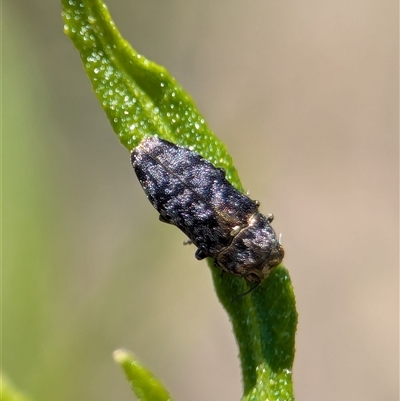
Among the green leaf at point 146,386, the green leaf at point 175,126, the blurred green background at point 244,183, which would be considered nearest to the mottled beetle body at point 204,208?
the green leaf at point 175,126

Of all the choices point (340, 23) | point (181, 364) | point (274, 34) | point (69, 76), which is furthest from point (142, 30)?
point (181, 364)

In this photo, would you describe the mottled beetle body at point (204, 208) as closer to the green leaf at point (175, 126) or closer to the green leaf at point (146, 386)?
the green leaf at point (175, 126)

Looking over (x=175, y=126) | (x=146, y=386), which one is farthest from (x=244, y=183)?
(x=146, y=386)

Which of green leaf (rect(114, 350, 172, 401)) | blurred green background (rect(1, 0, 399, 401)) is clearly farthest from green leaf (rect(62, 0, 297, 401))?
blurred green background (rect(1, 0, 399, 401))

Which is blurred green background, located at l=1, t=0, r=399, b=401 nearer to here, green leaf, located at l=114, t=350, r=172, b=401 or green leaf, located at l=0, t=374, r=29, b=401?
green leaf, located at l=114, t=350, r=172, b=401

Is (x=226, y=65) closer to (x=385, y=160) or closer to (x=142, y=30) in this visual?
(x=142, y=30)

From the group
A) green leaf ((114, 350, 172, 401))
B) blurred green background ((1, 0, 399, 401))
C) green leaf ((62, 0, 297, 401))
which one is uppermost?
blurred green background ((1, 0, 399, 401))
